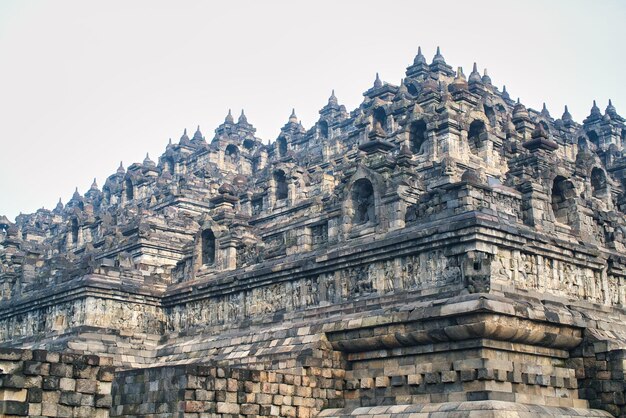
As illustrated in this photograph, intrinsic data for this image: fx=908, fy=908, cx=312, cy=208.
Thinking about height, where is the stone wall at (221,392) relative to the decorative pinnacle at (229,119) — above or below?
below

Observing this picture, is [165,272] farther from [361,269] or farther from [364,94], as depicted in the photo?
[364,94]

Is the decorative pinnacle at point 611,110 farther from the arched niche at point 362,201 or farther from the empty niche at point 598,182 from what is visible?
the arched niche at point 362,201

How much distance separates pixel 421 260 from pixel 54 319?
18.4 metres

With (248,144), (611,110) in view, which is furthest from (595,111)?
(248,144)

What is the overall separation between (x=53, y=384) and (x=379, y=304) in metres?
11.4

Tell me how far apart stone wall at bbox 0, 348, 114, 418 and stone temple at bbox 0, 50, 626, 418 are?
33mm

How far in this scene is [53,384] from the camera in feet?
60.8

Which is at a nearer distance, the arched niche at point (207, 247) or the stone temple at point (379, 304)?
the stone temple at point (379, 304)

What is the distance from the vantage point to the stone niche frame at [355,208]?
2903 cm

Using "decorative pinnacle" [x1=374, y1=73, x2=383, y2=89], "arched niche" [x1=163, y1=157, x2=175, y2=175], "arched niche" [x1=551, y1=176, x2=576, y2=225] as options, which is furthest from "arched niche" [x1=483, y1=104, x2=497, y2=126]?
"arched niche" [x1=163, y1=157, x2=175, y2=175]

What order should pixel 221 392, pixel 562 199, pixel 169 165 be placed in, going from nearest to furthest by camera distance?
1. pixel 221 392
2. pixel 562 199
3. pixel 169 165

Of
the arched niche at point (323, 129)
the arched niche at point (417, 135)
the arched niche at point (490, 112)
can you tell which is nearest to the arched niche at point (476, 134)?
the arched niche at point (417, 135)

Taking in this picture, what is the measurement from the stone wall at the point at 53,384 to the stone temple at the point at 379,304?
0.11 ft

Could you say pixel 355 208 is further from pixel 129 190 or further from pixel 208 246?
pixel 129 190
